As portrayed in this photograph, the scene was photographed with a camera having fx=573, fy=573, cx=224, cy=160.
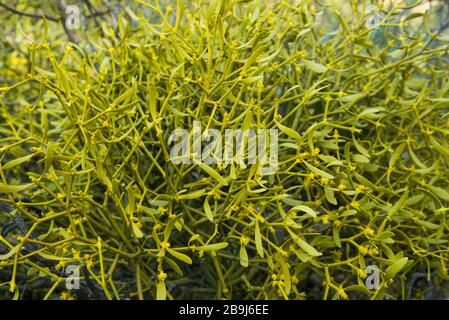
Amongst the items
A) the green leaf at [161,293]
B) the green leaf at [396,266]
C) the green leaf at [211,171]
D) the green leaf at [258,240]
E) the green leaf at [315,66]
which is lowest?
the green leaf at [161,293]

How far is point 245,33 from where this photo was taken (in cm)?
78

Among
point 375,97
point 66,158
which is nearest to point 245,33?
point 375,97

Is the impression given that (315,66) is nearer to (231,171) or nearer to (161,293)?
(231,171)

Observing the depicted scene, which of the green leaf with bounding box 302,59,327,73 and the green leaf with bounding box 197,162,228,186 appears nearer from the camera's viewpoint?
the green leaf with bounding box 197,162,228,186

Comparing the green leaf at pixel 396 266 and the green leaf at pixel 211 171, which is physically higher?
the green leaf at pixel 211 171

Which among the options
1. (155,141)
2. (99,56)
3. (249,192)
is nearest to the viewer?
(249,192)

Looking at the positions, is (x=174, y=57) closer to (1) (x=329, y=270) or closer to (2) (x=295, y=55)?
(2) (x=295, y=55)

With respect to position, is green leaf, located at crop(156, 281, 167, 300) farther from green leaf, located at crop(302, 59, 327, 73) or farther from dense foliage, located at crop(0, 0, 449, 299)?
green leaf, located at crop(302, 59, 327, 73)

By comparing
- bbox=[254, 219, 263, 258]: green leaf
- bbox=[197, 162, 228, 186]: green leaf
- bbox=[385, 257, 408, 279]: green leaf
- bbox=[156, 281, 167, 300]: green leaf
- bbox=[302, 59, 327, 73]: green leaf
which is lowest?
bbox=[156, 281, 167, 300]: green leaf

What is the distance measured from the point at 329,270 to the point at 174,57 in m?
0.35

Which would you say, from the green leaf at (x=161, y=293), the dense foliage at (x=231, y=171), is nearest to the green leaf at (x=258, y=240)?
the dense foliage at (x=231, y=171)

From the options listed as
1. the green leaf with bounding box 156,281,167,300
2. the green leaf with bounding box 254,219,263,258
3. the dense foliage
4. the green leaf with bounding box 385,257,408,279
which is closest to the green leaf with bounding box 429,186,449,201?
the dense foliage

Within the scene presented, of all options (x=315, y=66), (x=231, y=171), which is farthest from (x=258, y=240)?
(x=315, y=66)

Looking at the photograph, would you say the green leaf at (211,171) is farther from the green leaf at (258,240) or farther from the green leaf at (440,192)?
the green leaf at (440,192)
